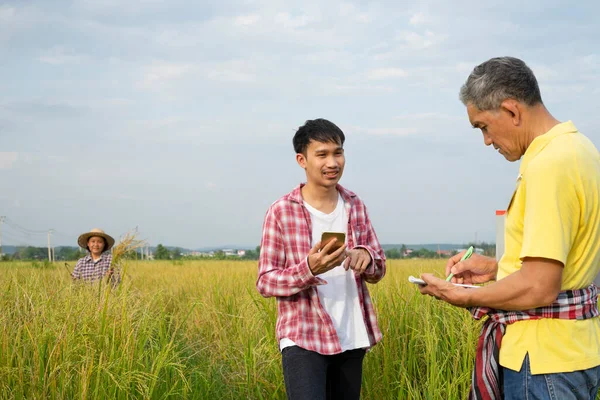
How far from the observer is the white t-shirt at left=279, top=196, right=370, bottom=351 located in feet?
8.46

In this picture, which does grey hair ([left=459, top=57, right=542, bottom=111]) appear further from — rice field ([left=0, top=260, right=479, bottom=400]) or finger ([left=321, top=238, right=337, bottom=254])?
rice field ([left=0, top=260, right=479, bottom=400])

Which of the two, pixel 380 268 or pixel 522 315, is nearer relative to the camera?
pixel 522 315

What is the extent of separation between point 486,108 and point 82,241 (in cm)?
648

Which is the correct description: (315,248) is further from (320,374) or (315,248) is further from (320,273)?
(320,374)

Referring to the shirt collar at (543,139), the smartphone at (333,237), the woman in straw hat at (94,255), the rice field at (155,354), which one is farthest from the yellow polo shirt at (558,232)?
the woman in straw hat at (94,255)

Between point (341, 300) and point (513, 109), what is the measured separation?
1.17 m

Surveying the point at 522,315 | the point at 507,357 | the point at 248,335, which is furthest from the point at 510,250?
the point at 248,335

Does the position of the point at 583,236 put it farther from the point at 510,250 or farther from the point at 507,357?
the point at 507,357

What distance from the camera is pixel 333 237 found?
2385 mm

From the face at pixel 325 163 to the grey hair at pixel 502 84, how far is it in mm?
905

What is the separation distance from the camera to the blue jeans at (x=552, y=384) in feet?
5.61

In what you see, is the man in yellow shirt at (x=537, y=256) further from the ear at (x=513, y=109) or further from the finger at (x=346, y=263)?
the finger at (x=346, y=263)

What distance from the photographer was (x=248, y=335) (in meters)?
4.85

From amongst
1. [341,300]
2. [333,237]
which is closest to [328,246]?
[333,237]
